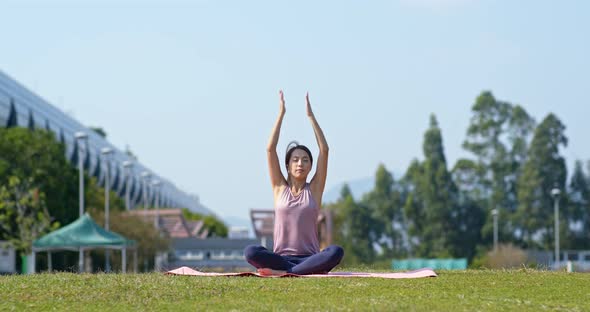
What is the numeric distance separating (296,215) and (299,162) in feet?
2.22

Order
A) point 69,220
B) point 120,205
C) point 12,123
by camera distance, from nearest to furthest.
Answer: point 69,220 → point 12,123 → point 120,205

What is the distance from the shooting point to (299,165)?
526 inches

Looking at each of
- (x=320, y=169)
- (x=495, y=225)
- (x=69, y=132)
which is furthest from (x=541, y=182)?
(x=320, y=169)

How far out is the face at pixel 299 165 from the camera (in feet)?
43.9

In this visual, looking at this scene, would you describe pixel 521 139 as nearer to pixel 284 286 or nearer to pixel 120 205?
pixel 120 205

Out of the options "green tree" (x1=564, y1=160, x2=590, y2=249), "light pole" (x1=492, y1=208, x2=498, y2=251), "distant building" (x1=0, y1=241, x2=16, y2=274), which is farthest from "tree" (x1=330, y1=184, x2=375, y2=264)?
"distant building" (x1=0, y1=241, x2=16, y2=274)

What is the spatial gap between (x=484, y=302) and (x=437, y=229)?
70789 millimetres

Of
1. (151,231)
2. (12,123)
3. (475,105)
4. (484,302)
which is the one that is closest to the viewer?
(484,302)

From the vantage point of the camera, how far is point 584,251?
3223 inches

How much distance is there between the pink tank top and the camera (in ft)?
43.0

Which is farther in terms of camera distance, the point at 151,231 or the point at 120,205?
the point at 120,205

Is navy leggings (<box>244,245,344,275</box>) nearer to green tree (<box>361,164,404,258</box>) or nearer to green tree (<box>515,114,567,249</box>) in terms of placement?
Result: green tree (<box>515,114,567,249</box>)

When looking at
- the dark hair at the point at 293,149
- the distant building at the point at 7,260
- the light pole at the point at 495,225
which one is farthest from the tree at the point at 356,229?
the dark hair at the point at 293,149

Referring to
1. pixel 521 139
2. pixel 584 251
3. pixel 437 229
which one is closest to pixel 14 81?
pixel 437 229
